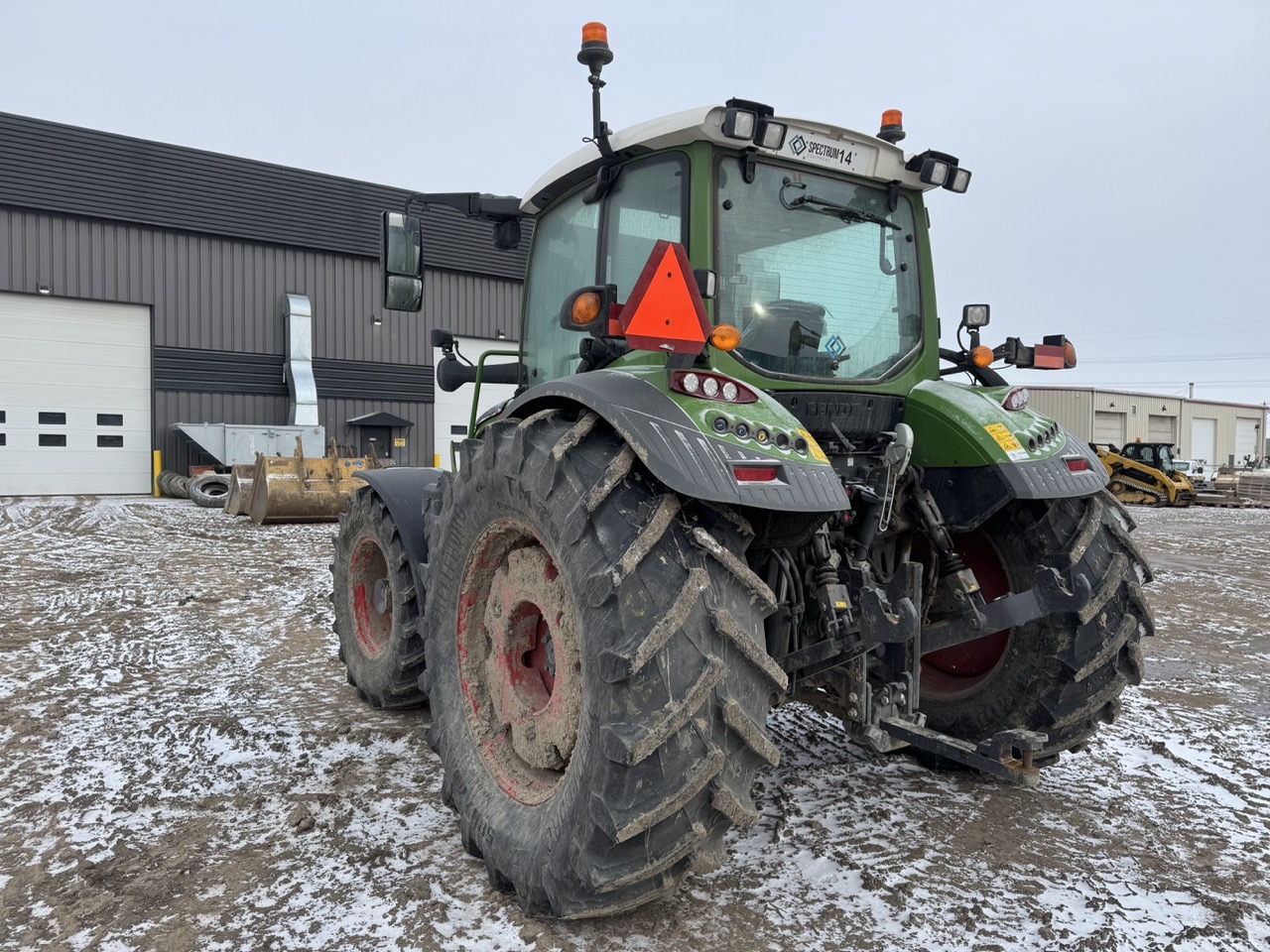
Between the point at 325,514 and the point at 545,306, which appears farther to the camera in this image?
the point at 325,514

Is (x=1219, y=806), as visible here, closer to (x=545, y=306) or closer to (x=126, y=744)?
(x=545, y=306)

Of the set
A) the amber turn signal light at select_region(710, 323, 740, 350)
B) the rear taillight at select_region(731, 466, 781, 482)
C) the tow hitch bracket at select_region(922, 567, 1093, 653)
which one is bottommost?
the tow hitch bracket at select_region(922, 567, 1093, 653)

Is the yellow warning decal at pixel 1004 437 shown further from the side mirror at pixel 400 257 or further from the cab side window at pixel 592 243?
the side mirror at pixel 400 257

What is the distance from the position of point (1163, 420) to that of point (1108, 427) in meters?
6.13

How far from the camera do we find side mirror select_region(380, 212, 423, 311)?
10.8 ft

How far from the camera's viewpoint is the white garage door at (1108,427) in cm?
4222

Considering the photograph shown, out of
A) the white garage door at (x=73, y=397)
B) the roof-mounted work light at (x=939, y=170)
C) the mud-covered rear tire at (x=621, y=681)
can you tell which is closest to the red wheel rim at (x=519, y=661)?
the mud-covered rear tire at (x=621, y=681)

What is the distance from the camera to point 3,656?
4988 millimetres

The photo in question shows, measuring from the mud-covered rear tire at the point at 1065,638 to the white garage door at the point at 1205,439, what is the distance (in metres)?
55.0

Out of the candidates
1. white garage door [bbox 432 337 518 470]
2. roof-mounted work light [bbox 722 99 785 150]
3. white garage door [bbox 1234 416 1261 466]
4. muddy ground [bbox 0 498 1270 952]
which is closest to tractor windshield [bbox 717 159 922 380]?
roof-mounted work light [bbox 722 99 785 150]

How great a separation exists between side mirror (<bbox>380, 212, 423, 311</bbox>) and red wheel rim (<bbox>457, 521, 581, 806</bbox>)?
123 centimetres

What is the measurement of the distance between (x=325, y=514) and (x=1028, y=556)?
1217 centimetres

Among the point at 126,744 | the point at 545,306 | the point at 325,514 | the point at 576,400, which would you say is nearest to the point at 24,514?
the point at 325,514

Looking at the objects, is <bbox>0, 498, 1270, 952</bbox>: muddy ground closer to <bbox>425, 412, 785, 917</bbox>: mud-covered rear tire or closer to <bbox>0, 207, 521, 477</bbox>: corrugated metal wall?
<bbox>425, 412, 785, 917</bbox>: mud-covered rear tire
